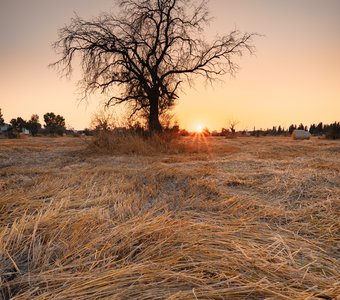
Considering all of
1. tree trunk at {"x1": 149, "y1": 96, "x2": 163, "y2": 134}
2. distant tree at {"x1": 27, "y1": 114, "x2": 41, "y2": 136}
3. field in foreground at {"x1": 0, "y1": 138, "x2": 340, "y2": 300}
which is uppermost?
distant tree at {"x1": 27, "y1": 114, "x2": 41, "y2": 136}

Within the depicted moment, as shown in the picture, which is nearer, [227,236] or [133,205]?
[227,236]

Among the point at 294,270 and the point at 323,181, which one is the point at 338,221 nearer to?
the point at 294,270

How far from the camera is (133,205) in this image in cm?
222

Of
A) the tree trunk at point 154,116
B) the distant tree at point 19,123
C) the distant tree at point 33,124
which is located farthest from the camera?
the distant tree at point 19,123

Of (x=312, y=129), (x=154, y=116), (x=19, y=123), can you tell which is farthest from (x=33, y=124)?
(x=312, y=129)

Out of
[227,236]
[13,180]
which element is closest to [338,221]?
[227,236]

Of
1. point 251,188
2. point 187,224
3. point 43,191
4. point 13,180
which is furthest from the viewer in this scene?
point 13,180

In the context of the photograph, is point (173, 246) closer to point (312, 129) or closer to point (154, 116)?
point (154, 116)

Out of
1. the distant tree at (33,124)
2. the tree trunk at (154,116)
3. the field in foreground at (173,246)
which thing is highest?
the distant tree at (33,124)

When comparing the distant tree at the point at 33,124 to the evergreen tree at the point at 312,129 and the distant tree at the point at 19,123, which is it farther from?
the evergreen tree at the point at 312,129

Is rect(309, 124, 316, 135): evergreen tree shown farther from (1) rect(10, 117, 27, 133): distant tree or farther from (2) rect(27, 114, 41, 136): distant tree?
(1) rect(10, 117, 27, 133): distant tree

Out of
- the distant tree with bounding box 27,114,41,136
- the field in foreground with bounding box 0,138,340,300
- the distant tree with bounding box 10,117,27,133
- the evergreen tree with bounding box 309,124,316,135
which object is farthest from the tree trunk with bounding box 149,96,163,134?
the distant tree with bounding box 10,117,27,133

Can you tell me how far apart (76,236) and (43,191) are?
57.9 inches

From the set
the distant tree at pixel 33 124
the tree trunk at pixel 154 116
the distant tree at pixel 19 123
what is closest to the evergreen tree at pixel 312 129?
the tree trunk at pixel 154 116
